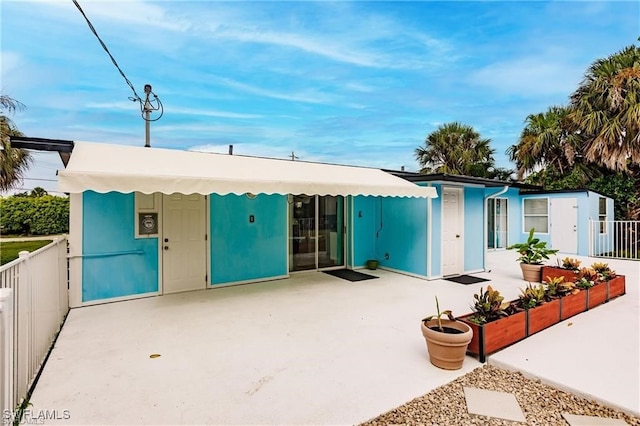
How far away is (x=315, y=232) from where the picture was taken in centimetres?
1334

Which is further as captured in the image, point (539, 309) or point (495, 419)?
point (539, 309)

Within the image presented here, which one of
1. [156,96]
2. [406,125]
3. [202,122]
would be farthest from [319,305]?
[406,125]

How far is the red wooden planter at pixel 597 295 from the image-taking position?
8.16 m

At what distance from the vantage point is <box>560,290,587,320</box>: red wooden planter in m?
7.21

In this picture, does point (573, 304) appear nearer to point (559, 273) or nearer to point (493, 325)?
point (493, 325)

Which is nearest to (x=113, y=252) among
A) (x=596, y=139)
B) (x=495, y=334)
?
(x=495, y=334)

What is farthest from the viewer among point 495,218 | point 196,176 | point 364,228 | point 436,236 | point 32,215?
point 32,215

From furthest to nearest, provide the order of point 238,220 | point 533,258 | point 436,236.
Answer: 1. point 436,236
2. point 533,258
3. point 238,220

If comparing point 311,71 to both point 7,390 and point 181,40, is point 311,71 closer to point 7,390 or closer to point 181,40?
point 181,40

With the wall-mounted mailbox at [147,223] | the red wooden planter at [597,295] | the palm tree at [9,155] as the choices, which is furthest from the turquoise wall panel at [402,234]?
the palm tree at [9,155]

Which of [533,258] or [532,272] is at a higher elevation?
[533,258]

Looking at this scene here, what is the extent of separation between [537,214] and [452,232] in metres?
11.0

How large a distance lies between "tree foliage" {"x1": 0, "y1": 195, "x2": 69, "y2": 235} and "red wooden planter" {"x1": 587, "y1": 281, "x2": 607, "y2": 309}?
28.5 meters

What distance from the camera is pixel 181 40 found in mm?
11391
